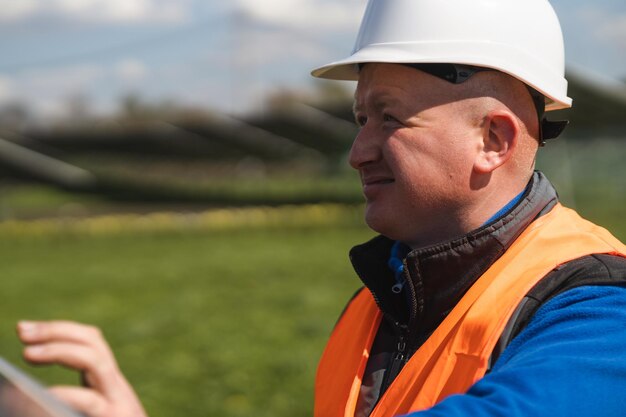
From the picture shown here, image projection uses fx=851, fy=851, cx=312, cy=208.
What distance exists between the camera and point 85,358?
158 cm

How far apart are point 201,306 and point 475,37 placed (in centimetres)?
666

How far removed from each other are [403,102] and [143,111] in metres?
28.8

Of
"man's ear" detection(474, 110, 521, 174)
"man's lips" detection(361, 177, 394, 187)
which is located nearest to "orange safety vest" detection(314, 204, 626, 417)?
"man's ear" detection(474, 110, 521, 174)

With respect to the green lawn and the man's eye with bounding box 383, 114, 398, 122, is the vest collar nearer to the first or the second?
the man's eye with bounding box 383, 114, 398, 122

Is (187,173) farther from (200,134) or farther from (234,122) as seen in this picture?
(234,122)

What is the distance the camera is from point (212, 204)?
2086cm

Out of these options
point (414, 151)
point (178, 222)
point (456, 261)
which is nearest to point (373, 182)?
point (414, 151)

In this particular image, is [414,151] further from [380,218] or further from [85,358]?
[85,358]

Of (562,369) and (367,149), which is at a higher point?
(367,149)

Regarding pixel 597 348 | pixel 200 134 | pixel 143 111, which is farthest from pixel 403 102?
pixel 143 111

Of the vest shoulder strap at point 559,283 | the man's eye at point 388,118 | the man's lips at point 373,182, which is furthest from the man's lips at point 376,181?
the vest shoulder strap at point 559,283

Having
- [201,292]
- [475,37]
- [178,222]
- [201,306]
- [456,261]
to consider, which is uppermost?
[475,37]

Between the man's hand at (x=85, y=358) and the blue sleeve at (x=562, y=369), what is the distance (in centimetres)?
57

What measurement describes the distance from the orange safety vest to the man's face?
192mm
